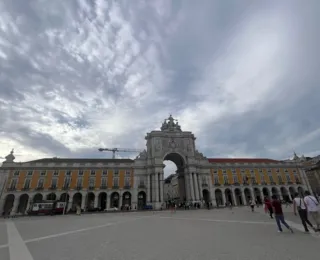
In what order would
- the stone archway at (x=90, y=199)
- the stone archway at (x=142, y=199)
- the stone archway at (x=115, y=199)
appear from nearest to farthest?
the stone archway at (x=90, y=199) < the stone archway at (x=115, y=199) < the stone archway at (x=142, y=199)

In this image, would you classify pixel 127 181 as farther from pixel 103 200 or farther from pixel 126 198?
pixel 103 200

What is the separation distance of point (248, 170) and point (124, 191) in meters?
38.9

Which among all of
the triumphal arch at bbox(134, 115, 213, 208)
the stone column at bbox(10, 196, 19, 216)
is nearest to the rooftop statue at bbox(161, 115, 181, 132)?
the triumphal arch at bbox(134, 115, 213, 208)

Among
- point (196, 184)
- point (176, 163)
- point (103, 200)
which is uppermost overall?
point (176, 163)

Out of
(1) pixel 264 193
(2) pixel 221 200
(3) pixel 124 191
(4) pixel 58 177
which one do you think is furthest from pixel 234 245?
(1) pixel 264 193

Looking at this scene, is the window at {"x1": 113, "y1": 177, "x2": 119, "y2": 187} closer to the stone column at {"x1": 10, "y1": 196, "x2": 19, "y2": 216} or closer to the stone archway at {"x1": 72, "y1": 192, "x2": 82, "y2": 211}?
the stone archway at {"x1": 72, "y1": 192, "x2": 82, "y2": 211}

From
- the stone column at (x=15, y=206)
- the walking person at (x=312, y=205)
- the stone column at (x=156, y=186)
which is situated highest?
the stone column at (x=156, y=186)

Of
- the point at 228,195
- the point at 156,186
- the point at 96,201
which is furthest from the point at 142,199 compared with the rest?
the point at 228,195

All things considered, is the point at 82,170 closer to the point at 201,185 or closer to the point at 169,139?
the point at 169,139

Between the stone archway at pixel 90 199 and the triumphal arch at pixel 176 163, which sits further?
the triumphal arch at pixel 176 163

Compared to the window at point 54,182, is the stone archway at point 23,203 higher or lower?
lower

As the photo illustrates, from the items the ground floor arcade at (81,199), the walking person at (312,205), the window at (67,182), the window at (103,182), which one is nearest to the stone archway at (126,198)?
the ground floor arcade at (81,199)

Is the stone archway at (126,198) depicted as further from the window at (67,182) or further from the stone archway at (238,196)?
the stone archway at (238,196)

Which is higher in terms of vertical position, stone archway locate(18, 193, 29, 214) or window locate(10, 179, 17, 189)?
window locate(10, 179, 17, 189)
